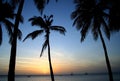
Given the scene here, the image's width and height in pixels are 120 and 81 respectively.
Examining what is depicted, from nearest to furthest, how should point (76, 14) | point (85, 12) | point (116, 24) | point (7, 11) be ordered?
point (116, 24), point (7, 11), point (85, 12), point (76, 14)

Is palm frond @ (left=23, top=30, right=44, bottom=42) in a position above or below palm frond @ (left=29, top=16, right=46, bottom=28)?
below

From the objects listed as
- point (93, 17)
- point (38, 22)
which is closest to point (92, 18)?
point (93, 17)

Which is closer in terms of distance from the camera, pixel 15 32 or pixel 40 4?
pixel 15 32

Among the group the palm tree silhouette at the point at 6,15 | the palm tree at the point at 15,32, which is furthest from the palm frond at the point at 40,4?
the palm tree silhouette at the point at 6,15

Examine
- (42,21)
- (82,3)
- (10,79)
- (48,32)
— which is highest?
(82,3)

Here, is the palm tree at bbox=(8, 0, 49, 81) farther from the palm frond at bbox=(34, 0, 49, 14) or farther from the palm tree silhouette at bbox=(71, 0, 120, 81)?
the palm tree silhouette at bbox=(71, 0, 120, 81)

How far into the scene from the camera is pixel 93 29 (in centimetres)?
2008

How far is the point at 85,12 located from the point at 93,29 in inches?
91.6

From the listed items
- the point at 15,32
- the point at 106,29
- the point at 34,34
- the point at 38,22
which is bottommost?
the point at 15,32

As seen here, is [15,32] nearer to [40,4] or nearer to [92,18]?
[40,4]

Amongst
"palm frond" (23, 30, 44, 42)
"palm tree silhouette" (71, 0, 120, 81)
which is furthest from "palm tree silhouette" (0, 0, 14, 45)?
"palm tree silhouette" (71, 0, 120, 81)

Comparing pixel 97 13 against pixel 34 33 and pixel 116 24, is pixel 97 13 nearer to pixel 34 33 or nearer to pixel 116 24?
pixel 116 24

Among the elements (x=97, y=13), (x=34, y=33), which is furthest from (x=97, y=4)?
(x=34, y=33)

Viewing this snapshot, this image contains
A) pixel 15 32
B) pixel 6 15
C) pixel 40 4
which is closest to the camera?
pixel 15 32
